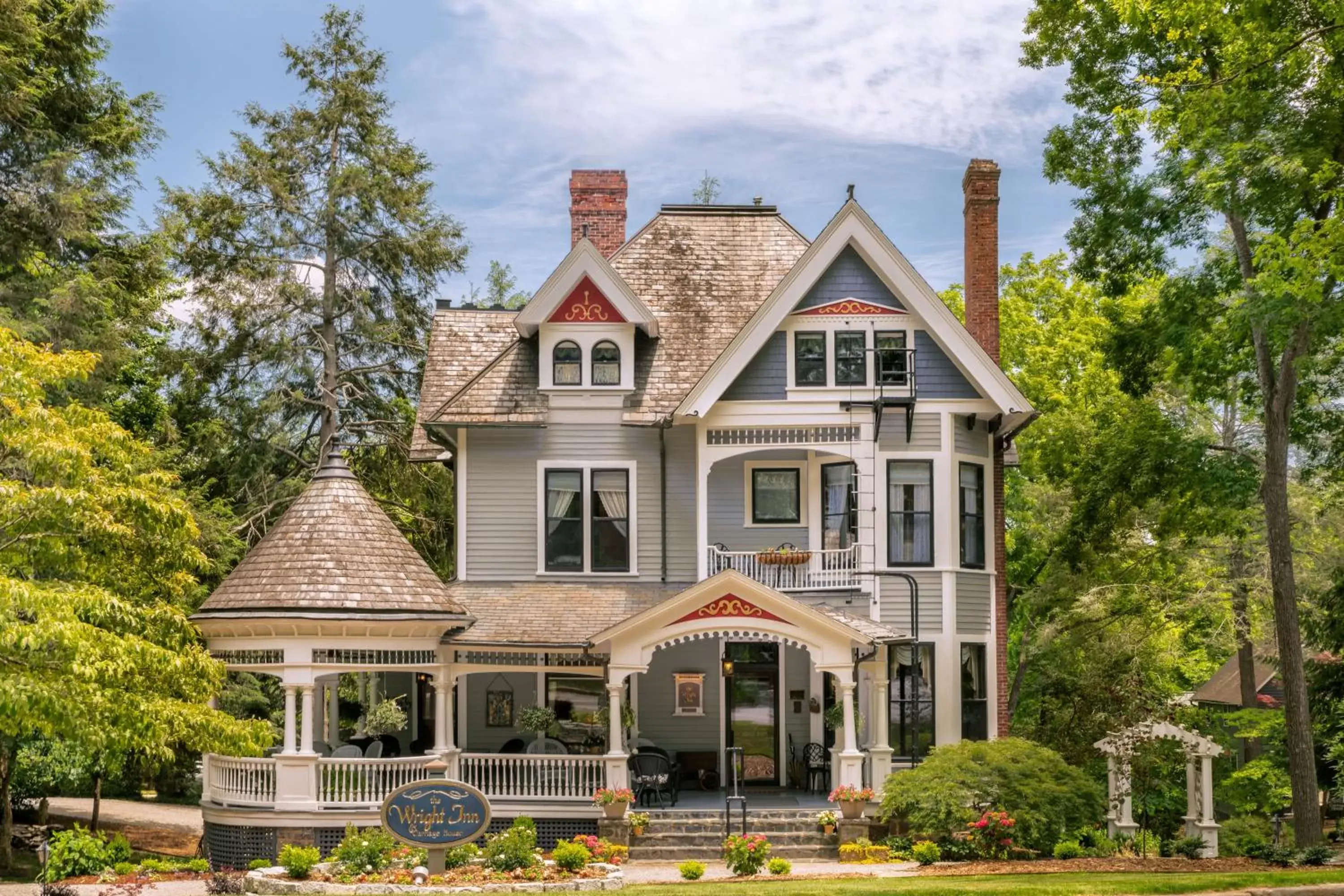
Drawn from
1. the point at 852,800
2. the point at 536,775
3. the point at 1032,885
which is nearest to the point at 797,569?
the point at 852,800

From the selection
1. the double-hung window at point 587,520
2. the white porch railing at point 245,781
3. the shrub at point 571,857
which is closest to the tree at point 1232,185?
the double-hung window at point 587,520

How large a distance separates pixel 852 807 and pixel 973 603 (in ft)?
16.3

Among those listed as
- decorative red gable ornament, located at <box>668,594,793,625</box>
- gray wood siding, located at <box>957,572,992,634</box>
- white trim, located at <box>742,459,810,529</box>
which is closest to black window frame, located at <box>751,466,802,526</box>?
white trim, located at <box>742,459,810,529</box>

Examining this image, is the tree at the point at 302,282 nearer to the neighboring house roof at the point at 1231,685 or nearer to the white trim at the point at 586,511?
the white trim at the point at 586,511

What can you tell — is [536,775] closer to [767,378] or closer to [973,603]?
[767,378]

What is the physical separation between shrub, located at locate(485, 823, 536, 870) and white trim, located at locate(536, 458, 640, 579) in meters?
8.08

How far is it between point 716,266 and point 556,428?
195 inches

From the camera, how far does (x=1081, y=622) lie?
33.5 m

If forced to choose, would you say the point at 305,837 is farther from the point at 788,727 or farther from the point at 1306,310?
the point at 1306,310

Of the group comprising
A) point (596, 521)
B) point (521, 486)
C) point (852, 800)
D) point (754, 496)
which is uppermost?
point (521, 486)

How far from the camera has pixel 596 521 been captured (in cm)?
2644

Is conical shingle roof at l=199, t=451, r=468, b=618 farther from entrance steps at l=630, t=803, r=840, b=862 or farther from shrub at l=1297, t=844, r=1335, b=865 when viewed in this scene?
shrub at l=1297, t=844, r=1335, b=865

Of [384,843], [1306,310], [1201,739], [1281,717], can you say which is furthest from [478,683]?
[1281,717]

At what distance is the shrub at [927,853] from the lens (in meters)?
20.1
